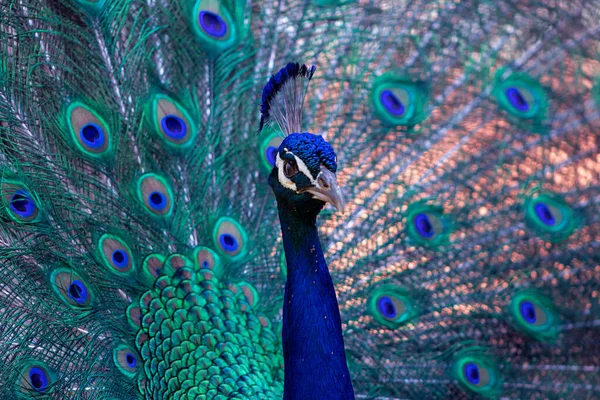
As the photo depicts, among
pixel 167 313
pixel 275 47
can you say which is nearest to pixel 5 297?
pixel 167 313

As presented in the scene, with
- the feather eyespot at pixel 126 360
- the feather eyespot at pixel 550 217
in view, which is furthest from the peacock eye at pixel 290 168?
the feather eyespot at pixel 550 217

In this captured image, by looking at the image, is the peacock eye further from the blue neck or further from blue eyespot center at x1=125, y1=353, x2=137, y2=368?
blue eyespot center at x1=125, y1=353, x2=137, y2=368

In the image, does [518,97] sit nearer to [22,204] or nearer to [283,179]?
[283,179]

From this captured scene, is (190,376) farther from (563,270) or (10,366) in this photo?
(563,270)

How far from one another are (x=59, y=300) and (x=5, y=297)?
4.5 inches

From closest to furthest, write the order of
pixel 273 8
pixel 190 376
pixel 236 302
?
pixel 190 376 < pixel 236 302 < pixel 273 8

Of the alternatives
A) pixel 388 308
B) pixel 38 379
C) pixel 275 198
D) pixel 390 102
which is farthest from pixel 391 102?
pixel 38 379

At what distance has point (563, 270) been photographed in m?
1.87

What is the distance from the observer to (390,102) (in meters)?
1.84

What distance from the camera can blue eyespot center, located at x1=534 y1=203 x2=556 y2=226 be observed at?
186cm

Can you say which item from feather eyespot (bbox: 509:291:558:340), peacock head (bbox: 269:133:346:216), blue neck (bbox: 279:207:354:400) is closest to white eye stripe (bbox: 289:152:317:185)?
peacock head (bbox: 269:133:346:216)

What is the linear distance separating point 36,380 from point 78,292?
0.22 m

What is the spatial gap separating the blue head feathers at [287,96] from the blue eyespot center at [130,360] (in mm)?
687

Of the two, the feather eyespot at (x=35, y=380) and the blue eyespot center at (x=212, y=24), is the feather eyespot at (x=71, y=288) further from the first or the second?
the blue eyespot center at (x=212, y=24)
